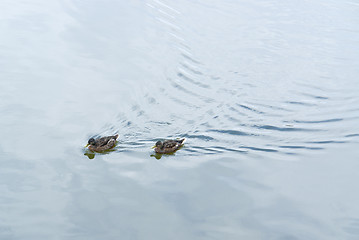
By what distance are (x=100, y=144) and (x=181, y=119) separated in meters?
2.13

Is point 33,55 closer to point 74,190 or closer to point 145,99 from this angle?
point 145,99

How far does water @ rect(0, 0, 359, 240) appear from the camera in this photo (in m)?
8.69

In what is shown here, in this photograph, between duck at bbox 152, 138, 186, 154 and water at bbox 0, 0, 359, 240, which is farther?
duck at bbox 152, 138, 186, 154

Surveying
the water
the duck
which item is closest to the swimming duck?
the water

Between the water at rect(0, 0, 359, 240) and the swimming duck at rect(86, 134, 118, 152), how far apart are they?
180mm

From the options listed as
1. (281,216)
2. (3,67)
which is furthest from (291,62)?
(3,67)

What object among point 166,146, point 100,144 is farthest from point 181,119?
point 100,144

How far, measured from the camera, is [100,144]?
1019cm

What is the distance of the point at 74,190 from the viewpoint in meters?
9.16

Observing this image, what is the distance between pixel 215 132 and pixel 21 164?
3.99m

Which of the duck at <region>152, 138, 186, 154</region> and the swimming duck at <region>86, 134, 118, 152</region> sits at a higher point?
the duck at <region>152, 138, 186, 154</region>

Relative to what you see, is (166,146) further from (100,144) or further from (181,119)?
(181,119)

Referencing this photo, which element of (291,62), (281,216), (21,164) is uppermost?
(291,62)

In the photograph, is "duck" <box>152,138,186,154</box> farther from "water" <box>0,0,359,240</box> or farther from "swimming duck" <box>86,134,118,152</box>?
"swimming duck" <box>86,134,118,152</box>
